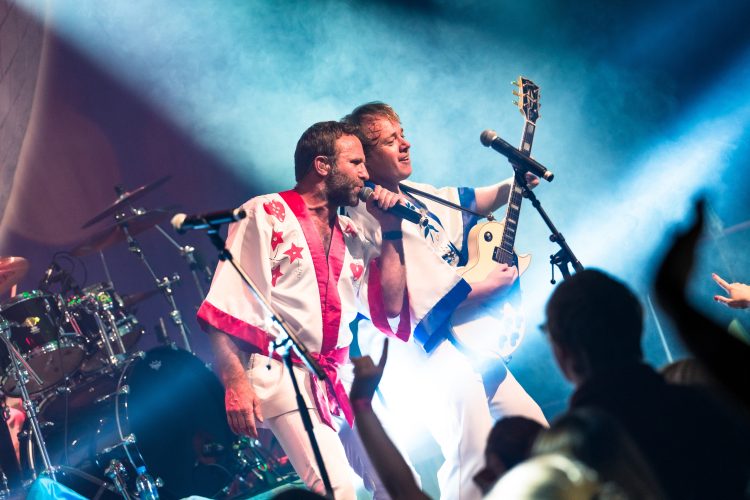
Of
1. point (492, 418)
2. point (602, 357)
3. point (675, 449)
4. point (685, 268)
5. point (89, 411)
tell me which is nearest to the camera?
point (675, 449)

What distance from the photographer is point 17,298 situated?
13.6 feet

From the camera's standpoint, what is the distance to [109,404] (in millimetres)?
3738

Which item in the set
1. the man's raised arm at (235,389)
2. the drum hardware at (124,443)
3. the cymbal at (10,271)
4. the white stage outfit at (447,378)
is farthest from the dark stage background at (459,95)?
the man's raised arm at (235,389)

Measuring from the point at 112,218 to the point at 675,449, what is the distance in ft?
18.5

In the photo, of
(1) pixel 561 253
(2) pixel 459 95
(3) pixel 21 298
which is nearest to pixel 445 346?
(1) pixel 561 253

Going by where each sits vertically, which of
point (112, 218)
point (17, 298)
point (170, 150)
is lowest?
point (17, 298)

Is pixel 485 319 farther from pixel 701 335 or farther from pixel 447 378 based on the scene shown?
pixel 701 335

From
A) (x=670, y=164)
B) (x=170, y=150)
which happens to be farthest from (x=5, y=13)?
(x=670, y=164)

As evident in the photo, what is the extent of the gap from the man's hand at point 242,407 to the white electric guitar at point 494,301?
992 millimetres

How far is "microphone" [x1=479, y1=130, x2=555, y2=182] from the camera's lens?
2648 mm

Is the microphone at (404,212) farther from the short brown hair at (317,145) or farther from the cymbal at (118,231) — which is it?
the cymbal at (118,231)

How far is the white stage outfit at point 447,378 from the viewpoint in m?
2.44

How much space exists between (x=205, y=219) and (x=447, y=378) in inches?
51.5

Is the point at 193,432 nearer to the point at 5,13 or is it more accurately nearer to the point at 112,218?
the point at 112,218
